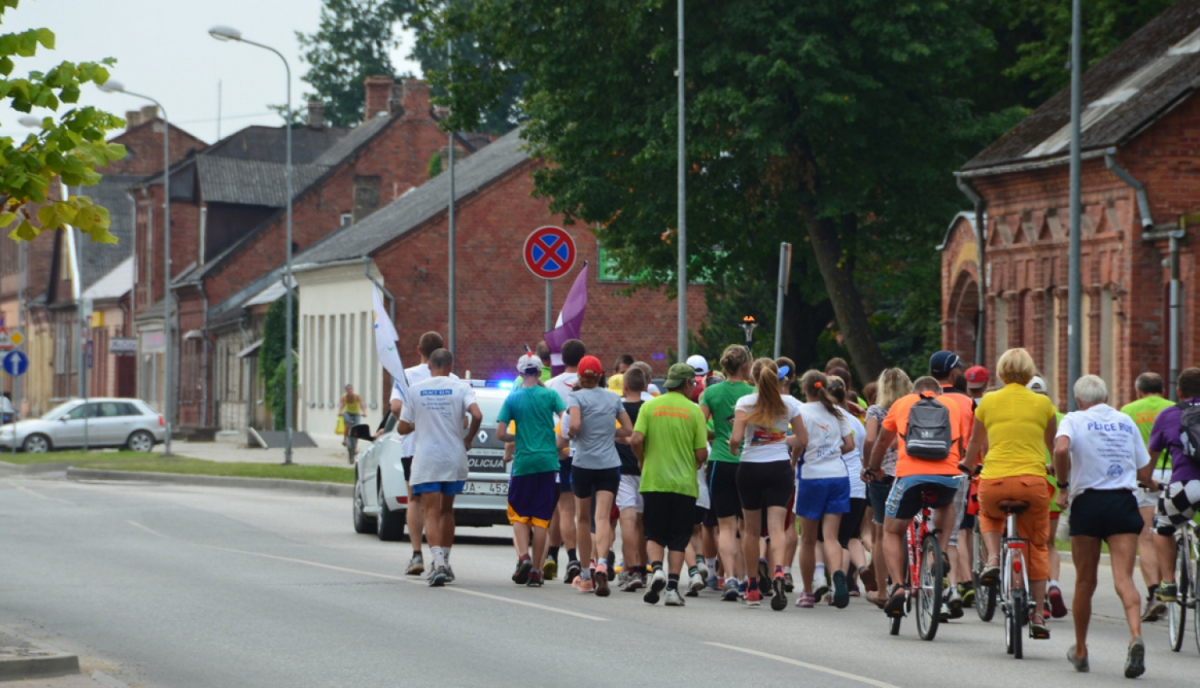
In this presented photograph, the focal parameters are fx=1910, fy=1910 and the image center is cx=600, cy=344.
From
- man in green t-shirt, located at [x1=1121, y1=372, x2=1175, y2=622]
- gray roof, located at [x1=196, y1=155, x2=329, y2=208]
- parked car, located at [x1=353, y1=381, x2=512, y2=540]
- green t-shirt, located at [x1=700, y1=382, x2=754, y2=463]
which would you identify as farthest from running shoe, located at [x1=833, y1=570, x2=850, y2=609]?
gray roof, located at [x1=196, y1=155, x2=329, y2=208]

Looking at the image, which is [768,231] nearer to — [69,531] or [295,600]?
[69,531]

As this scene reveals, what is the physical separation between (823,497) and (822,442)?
404 millimetres

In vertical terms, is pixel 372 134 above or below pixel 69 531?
above

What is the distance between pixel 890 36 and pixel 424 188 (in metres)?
26.1

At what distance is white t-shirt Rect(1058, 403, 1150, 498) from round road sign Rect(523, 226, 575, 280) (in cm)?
1147

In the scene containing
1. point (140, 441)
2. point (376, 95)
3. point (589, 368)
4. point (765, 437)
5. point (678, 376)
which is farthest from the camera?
point (376, 95)

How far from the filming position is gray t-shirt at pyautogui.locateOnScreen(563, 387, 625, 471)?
576 inches

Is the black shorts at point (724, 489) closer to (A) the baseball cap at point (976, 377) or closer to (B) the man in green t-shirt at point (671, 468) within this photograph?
(B) the man in green t-shirt at point (671, 468)

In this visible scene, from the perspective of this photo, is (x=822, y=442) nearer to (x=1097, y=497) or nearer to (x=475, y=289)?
(x=1097, y=497)

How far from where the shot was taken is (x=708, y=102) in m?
31.6

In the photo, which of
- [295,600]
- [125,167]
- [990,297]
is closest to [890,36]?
[990,297]

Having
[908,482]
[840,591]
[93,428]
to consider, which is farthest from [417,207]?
[908,482]

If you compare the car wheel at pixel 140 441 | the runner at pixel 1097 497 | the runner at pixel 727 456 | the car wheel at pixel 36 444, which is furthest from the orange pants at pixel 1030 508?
the car wheel at pixel 36 444

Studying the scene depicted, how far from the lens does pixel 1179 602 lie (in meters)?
11.9
